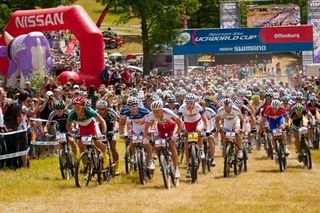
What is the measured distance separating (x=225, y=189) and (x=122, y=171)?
4.29 meters

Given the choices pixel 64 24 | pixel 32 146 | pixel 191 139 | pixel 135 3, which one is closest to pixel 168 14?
pixel 135 3

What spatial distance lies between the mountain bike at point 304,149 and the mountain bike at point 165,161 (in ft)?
15.4

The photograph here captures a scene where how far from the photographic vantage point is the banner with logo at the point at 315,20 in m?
52.2

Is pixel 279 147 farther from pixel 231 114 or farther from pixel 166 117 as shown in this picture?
pixel 166 117

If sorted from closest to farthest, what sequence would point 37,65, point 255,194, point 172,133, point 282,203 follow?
point 282,203
point 255,194
point 172,133
point 37,65

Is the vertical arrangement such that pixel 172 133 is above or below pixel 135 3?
below

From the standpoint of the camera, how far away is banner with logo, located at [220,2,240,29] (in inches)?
2175

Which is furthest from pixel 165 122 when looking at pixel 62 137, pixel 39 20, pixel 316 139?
pixel 39 20

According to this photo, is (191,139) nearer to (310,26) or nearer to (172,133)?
(172,133)

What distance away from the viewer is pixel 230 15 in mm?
55438

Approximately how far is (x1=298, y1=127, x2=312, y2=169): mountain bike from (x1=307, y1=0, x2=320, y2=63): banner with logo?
107ft

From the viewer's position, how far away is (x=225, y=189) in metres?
16.5

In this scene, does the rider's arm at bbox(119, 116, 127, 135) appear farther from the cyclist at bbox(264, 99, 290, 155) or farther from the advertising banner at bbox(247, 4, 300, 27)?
the advertising banner at bbox(247, 4, 300, 27)

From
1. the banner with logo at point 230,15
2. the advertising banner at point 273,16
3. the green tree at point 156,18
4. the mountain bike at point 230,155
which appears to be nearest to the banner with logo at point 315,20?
the banner with logo at point 230,15
